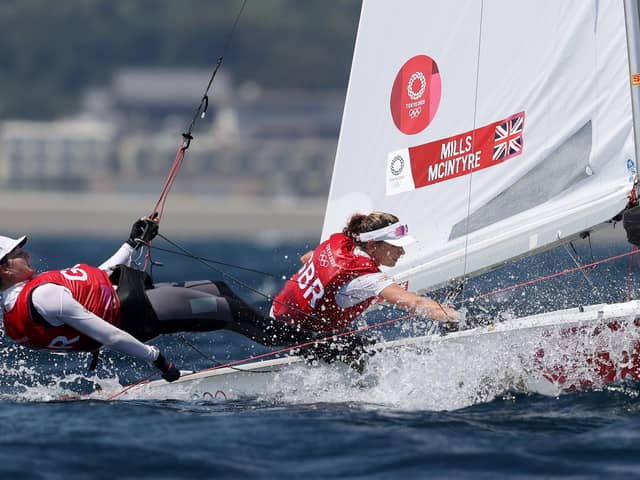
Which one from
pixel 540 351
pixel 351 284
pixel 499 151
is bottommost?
pixel 540 351

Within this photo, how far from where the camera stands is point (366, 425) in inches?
159

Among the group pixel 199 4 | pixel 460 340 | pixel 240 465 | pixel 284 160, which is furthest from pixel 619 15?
pixel 199 4

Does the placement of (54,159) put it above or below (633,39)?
above

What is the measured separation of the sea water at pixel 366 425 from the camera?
141 inches

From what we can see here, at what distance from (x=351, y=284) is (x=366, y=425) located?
60cm

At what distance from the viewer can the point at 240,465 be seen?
3600mm

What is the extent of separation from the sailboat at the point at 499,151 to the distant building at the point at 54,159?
40.4 m

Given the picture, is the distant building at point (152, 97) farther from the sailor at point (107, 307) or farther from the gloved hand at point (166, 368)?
the gloved hand at point (166, 368)

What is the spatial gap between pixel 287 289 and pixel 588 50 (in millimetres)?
1414

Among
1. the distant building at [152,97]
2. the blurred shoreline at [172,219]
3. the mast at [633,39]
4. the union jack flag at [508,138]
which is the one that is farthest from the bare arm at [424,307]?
the distant building at [152,97]

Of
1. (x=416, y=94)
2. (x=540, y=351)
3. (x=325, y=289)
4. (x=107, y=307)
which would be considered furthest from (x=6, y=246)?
(x=540, y=351)

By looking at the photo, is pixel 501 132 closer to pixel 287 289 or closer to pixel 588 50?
pixel 588 50

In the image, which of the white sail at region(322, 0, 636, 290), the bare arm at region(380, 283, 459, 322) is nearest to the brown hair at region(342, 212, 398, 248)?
the bare arm at region(380, 283, 459, 322)

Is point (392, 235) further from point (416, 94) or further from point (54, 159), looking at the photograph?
point (54, 159)
